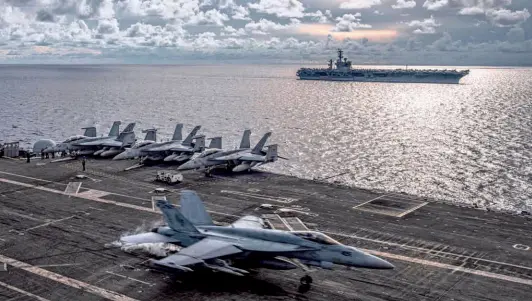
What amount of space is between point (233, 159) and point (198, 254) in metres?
36.4

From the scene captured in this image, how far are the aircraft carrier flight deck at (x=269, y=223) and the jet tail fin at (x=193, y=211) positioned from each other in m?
3.99

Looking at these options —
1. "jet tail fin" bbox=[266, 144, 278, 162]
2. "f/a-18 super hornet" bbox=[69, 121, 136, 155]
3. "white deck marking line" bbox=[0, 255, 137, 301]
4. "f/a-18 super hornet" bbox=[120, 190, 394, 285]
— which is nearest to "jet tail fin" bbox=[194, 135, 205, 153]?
"jet tail fin" bbox=[266, 144, 278, 162]

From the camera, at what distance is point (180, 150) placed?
7100 centimetres

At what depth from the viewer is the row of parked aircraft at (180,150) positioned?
2564 inches

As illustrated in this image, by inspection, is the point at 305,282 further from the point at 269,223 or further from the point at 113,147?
the point at 113,147

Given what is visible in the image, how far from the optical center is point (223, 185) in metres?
58.1

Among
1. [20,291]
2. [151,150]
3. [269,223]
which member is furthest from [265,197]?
[20,291]

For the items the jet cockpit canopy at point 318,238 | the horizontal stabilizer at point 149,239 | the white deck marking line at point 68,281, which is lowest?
the white deck marking line at point 68,281

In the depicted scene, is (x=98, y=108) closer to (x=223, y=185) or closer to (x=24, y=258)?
(x=223, y=185)

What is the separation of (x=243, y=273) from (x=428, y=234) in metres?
18.4

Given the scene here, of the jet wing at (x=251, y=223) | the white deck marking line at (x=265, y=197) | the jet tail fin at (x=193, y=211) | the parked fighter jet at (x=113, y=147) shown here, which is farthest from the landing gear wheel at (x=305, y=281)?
the parked fighter jet at (x=113, y=147)

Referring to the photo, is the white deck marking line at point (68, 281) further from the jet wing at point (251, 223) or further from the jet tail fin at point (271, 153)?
the jet tail fin at point (271, 153)

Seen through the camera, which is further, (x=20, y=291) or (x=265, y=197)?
(x=265, y=197)

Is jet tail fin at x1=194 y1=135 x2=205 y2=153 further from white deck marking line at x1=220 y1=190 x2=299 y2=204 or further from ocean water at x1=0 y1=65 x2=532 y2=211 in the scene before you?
white deck marking line at x1=220 y1=190 x2=299 y2=204
